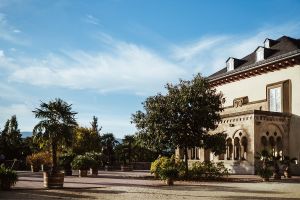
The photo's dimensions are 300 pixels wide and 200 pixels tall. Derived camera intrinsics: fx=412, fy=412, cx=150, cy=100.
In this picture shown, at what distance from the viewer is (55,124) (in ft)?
72.0

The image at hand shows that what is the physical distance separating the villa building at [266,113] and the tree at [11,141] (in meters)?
25.1

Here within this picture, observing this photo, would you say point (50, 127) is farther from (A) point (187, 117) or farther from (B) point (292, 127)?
(B) point (292, 127)

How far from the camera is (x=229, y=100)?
142 feet

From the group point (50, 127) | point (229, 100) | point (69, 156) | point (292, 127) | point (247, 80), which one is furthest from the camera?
point (229, 100)

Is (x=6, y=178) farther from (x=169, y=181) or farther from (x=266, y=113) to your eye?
(x=266, y=113)

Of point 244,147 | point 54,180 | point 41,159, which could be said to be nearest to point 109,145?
point 41,159

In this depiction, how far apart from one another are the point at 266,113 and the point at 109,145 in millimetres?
31374

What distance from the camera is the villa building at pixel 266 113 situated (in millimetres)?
33531

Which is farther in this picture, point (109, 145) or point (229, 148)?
point (109, 145)

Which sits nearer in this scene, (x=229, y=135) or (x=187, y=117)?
(x=187, y=117)

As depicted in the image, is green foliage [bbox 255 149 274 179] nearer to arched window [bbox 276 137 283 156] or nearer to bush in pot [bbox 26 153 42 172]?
arched window [bbox 276 137 283 156]

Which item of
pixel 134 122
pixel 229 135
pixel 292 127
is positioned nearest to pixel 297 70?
pixel 292 127

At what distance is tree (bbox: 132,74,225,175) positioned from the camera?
27.3 meters

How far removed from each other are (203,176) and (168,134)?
143 inches
